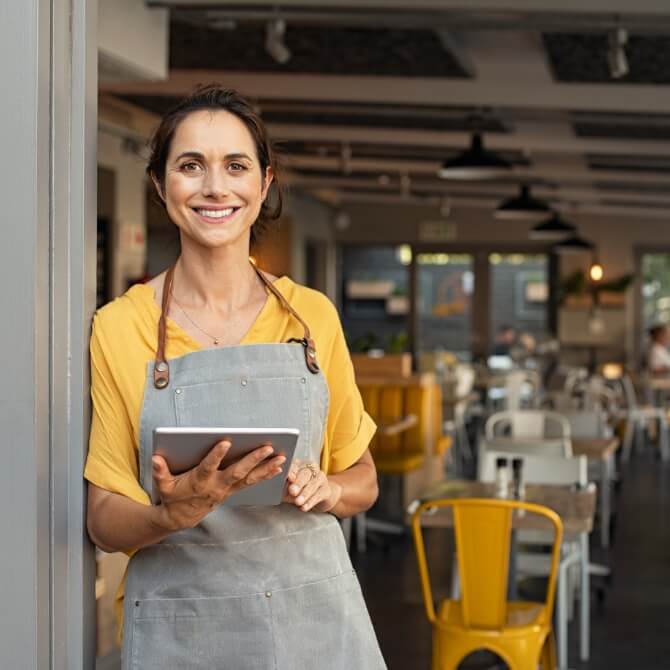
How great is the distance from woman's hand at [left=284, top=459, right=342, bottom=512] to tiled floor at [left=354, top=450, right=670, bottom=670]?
3.55m

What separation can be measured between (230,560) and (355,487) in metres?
0.25

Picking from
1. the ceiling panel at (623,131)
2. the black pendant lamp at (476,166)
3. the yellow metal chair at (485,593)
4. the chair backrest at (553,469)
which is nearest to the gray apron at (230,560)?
the yellow metal chair at (485,593)

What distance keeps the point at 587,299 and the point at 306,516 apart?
17.1m

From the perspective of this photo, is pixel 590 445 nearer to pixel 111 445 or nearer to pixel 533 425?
pixel 533 425

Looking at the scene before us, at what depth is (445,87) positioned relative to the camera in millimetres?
8578

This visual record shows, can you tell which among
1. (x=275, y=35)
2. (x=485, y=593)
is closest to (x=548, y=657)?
(x=485, y=593)

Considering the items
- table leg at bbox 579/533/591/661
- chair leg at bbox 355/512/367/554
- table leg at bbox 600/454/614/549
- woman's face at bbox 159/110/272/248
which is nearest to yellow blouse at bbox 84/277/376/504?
woman's face at bbox 159/110/272/248

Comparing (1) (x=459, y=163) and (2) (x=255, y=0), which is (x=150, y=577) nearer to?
(2) (x=255, y=0)

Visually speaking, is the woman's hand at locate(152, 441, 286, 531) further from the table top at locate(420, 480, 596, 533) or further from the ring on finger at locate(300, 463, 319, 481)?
the table top at locate(420, 480, 596, 533)

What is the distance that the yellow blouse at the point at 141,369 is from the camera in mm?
1962

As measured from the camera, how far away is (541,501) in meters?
5.14

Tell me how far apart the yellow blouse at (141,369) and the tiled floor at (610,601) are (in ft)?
11.1

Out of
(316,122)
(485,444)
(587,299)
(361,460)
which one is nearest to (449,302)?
(587,299)

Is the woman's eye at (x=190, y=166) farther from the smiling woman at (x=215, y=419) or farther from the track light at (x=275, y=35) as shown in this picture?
the track light at (x=275, y=35)
